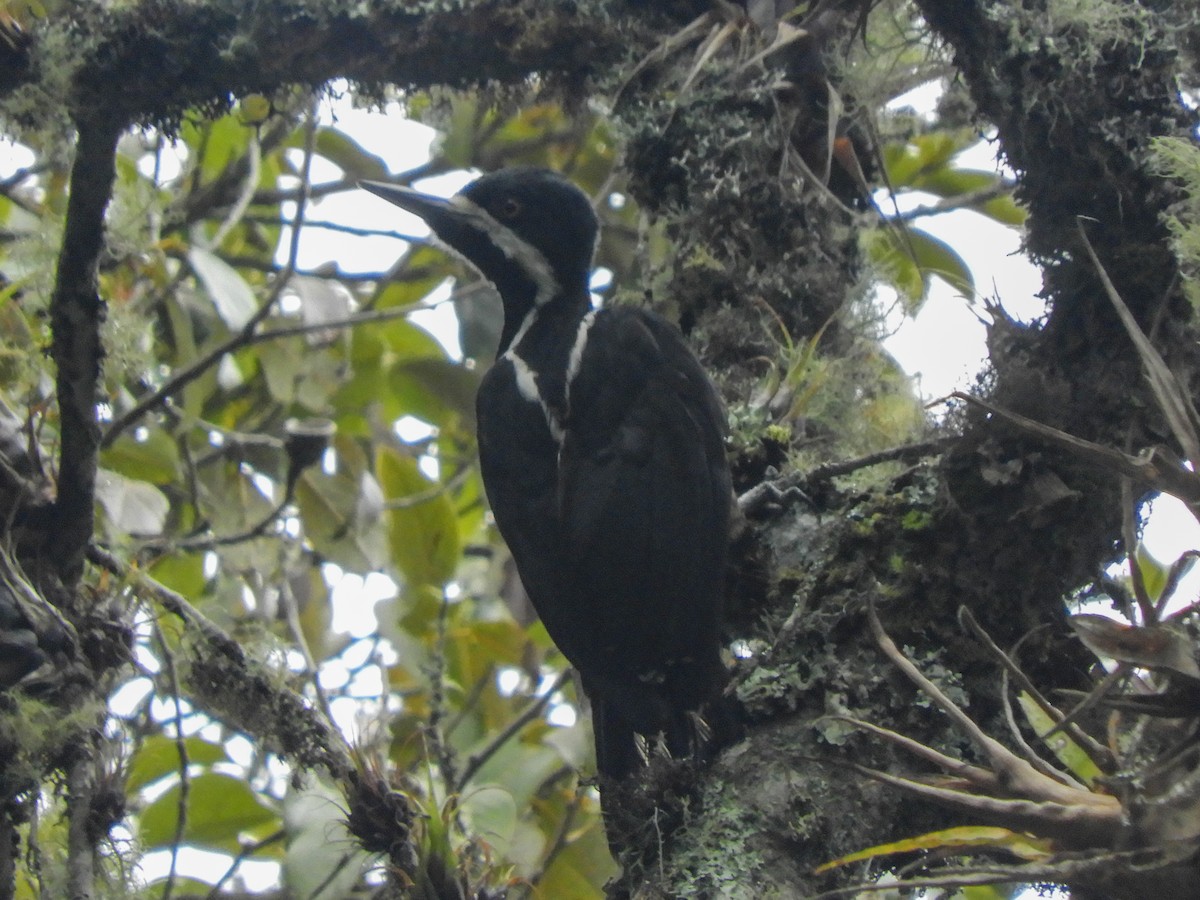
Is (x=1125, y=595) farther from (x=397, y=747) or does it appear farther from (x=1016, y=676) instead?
(x=397, y=747)

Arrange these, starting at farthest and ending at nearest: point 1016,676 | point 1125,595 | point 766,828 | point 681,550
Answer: point 681,550 → point 1125,595 → point 766,828 → point 1016,676

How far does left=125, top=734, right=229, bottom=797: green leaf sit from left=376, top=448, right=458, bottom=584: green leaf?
28.0 inches

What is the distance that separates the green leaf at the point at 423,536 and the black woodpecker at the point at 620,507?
37.5 inches

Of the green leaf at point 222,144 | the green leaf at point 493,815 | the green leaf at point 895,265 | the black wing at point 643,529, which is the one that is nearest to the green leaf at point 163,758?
the green leaf at point 493,815

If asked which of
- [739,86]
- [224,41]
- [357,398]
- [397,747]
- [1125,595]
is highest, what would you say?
[357,398]

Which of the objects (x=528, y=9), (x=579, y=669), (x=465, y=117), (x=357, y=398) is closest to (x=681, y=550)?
(x=579, y=669)

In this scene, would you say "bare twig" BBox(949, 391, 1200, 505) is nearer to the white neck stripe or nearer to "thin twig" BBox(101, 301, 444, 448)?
the white neck stripe

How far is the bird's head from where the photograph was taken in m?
3.29

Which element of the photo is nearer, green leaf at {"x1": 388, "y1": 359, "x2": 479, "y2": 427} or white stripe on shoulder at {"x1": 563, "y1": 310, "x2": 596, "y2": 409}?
white stripe on shoulder at {"x1": 563, "y1": 310, "x2": 596, "y2": 409}

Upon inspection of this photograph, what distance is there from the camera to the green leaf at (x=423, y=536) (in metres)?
A: 3.99

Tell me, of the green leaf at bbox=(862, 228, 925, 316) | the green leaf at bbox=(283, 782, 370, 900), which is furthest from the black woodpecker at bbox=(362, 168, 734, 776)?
the green leaf at bbox=(283, 782, 370, 900)

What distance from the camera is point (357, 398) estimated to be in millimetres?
4418

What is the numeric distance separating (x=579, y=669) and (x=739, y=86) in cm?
118

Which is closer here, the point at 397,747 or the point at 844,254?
the point at 844,254
